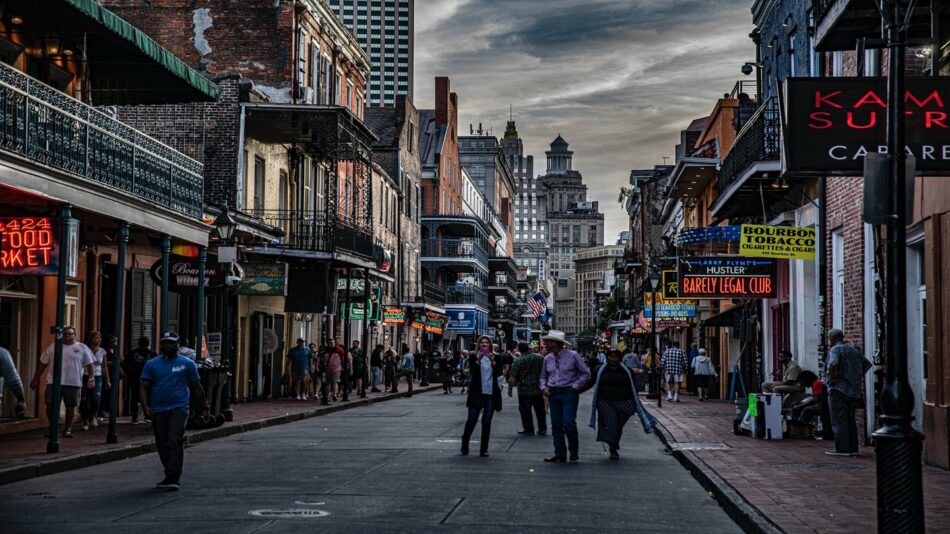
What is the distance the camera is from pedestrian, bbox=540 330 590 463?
53.6 ft

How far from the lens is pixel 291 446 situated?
61.9 ft

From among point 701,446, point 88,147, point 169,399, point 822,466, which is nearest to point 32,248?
point 88,147

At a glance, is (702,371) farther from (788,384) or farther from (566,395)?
(566,395)

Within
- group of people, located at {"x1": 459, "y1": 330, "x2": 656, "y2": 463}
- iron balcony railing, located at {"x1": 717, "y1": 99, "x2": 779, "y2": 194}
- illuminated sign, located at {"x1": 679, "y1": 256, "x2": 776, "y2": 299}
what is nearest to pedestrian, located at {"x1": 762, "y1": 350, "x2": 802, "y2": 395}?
illuminated sign, located at {"x1": 679, "y1": 256, "x2": 776, "y2": 299}

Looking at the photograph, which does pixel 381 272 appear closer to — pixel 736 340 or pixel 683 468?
pixel 736 340

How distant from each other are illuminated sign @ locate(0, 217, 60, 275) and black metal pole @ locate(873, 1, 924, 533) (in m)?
11.8

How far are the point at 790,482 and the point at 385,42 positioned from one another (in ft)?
497

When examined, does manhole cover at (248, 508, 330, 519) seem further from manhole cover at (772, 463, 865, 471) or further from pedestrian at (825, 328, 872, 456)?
pedestrian at (825, 328, 872, 456)

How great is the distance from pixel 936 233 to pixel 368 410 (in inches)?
712

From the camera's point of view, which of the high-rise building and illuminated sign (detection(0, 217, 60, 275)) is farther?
the high-rise building

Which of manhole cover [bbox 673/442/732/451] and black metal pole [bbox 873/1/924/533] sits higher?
black metal pole [bbox 873/1/924/533]

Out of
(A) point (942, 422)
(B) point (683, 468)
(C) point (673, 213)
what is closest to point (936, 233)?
(A) point (942, 422)

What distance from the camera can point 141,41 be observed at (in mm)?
19703

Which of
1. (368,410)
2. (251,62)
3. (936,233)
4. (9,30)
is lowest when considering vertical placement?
(368,410)
